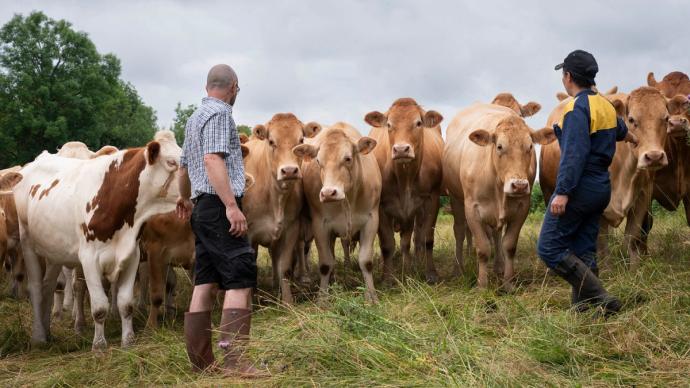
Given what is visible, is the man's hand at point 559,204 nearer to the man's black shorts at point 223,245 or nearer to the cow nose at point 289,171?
the man's black shorts at point 223,245

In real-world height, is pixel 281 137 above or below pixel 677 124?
above

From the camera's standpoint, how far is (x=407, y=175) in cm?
1032

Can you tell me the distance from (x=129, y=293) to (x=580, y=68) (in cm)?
448

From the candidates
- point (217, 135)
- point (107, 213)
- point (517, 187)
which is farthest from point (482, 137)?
point (107, 213)

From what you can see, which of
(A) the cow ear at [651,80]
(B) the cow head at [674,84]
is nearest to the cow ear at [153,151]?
(B) the cow head at [674,84]

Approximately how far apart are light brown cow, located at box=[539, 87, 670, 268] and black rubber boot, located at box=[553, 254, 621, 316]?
1796mm

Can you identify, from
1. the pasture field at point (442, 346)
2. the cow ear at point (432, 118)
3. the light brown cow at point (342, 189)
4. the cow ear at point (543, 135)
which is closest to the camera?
the pasture field at point (442, 346)

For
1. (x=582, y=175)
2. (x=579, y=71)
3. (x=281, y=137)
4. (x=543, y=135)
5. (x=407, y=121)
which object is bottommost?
(x=582, y=175)

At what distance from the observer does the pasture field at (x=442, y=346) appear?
5094 mm

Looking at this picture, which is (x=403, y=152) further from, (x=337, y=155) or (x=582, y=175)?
(x=582, y=175)

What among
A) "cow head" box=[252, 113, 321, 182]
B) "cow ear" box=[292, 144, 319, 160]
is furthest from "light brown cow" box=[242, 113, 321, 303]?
Result: "cow ear" box=[292, 144, 319, 160]

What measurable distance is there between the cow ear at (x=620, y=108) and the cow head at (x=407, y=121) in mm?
2255

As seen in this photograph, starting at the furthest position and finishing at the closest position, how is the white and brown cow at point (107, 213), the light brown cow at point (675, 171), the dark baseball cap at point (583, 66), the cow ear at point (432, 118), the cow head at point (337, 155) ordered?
the cow ear at point (432, 118) → the light brown cow at point (675, 171) → the cow head at point (337, 155) → the white and brown cow at point (107, 213) → the dark baseball cap at point (583, 66)

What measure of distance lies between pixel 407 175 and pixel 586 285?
4.04m
